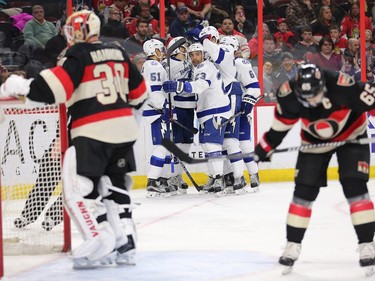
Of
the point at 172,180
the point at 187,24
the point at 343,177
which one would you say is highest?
the point at 187,24

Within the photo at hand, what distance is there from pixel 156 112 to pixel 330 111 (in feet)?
11.7

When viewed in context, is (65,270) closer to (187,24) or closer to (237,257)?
(237,257)

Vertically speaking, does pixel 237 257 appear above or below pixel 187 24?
below

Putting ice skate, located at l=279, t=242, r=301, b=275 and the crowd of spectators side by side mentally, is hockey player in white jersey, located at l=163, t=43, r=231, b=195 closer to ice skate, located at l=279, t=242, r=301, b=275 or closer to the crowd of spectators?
the crowd of spectators

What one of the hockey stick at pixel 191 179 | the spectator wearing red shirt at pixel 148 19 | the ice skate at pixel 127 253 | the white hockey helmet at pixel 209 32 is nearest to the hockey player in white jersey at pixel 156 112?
the hockey stick at pixel 191 179

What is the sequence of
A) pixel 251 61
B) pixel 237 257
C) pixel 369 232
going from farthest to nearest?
pixel 251 61 → pixel 237 257 → pixel 369 232

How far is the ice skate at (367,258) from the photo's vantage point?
4.67 meters

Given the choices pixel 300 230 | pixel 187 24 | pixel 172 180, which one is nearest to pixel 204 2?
pixel 187 24

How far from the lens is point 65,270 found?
4996 millimetres

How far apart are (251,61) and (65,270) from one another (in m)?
4.42

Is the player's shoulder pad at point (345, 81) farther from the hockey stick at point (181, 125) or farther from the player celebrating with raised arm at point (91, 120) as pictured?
the hockey stick at point (181, 125)

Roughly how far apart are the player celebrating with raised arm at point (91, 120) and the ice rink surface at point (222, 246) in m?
0.19

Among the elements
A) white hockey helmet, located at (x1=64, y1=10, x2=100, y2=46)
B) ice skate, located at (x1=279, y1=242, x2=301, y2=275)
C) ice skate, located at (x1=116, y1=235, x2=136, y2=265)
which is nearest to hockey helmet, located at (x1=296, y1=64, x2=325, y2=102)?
ice skate, located at (x1=279, y1=242, x2=301, y2=275)

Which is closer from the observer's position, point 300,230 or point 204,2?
point 300,230
